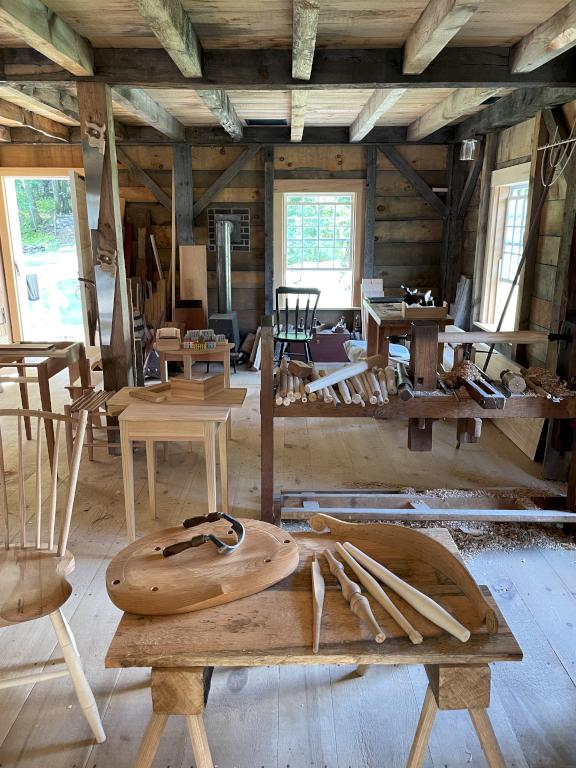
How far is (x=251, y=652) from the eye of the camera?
132 cm

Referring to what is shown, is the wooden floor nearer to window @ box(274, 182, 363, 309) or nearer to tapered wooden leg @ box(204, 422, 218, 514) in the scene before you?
tapered wooden leg @ box(204, 422, 218, 514)

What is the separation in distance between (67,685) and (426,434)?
1.97 metres

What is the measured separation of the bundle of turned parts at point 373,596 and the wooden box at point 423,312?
3.20 m

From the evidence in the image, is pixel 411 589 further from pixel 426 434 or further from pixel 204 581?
pixel 426 434

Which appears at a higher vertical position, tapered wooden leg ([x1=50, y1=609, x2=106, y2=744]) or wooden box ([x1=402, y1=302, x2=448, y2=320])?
wooden box ([x1=402, y1=302, x2=448, y2=320])

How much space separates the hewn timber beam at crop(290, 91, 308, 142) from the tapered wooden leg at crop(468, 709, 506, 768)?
429 centimetres

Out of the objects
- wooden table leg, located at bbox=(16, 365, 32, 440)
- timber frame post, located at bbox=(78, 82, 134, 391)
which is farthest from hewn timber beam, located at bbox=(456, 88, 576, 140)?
wooden table leg, located at bbox=(16, 365, 32, 440)

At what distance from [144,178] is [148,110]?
1989 mm

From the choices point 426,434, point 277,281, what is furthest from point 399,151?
point 426,434

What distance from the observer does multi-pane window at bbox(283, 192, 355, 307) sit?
7.42 meters

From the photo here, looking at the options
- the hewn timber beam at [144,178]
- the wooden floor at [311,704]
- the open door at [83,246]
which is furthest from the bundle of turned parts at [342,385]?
the hewn timber beam at [144,178]

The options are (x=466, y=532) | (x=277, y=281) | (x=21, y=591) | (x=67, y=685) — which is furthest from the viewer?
(x=277, y=281)

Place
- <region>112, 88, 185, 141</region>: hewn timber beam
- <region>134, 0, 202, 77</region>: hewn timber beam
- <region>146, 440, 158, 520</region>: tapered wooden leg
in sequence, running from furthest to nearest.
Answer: <region>112, 88, 185, 141</region>: hewn timber beam → <region>146, 440, 158, 520</region>: tapered wooden leg → <region>134, 0, 202, 77</region>: hewn timber beam

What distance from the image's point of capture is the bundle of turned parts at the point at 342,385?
2.98 m
